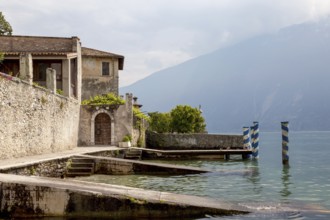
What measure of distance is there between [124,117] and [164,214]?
23312mm

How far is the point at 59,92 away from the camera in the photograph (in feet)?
93.4

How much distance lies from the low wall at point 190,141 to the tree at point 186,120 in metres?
20.0

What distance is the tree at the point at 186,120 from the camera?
2402 inches

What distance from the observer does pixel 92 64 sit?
127 feet

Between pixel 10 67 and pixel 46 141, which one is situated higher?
pixel 10 67

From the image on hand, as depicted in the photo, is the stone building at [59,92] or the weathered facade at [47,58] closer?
the stone building at [59,92]

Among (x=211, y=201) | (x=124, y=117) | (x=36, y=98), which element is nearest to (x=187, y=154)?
(x=124, y=117)

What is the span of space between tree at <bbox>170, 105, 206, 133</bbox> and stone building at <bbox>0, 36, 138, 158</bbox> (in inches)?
834

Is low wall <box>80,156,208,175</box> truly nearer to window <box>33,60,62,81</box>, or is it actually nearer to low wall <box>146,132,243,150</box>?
window <box>33,60,62,81</box>

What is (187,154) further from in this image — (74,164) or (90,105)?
(74,164)

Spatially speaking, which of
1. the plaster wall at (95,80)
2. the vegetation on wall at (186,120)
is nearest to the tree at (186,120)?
the vegetation on wall at (186,120)

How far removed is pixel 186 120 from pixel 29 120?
143ft

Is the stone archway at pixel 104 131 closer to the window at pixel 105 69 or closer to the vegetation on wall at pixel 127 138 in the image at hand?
the vegetation on wall at pixel 127 138

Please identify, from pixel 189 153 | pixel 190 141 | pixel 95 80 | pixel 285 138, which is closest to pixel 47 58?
pixel 95 80
